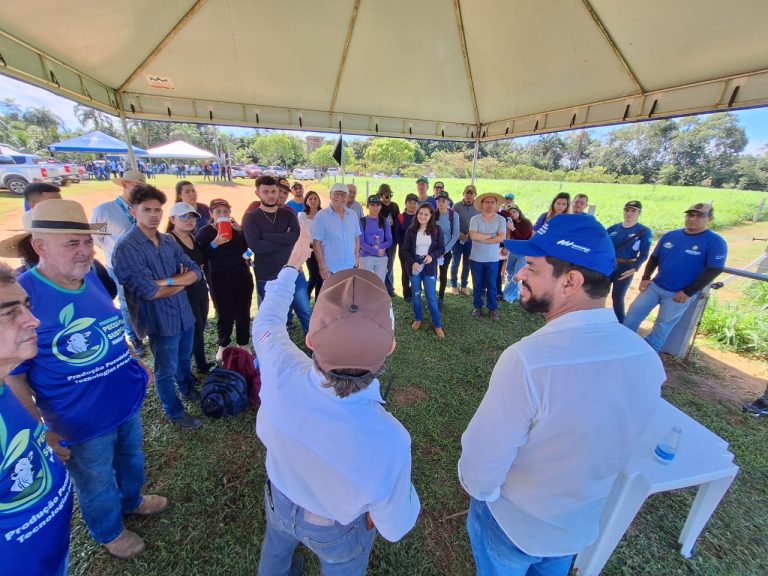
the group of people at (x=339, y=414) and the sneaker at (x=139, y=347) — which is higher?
the group of people at (x=339, y=414)

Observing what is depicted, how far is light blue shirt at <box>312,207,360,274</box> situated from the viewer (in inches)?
159

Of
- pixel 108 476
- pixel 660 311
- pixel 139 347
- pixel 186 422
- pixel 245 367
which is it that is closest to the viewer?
pixel 108 476

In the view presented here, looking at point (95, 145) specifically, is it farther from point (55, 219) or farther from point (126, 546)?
point (126, 546)

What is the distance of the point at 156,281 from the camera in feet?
7.79

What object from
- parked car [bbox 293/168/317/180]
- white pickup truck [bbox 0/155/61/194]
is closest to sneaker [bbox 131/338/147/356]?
white pickup truck [bbox 0/155/61/194]

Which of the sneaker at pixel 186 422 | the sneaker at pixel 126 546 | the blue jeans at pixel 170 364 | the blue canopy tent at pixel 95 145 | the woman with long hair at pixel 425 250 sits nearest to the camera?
the sneaker at pixel 126 546

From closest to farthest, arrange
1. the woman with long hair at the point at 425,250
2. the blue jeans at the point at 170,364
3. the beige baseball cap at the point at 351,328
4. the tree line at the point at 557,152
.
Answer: the beige baseball cap at the point at 351,328 → the blue jeans at the point at 170,364 → the woman with long hair at the point at 425,250 → the tree line at the point at 557,152

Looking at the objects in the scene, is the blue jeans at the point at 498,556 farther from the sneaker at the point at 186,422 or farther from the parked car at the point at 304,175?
the parked car at the point at 304,175

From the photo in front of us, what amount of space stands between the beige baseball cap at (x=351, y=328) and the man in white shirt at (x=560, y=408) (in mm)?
426

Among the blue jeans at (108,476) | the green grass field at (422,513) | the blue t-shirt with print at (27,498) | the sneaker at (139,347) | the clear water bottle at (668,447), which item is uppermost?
the blue t-shirt with print at (27,498)

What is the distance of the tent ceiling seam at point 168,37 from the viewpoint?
3.76 m

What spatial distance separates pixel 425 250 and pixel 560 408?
366 cm

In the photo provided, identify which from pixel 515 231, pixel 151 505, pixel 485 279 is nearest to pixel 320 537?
pixel 151 505

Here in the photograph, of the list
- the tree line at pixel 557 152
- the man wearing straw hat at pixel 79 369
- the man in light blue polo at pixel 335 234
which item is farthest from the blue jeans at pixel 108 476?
the tree line at pixel 557 152
